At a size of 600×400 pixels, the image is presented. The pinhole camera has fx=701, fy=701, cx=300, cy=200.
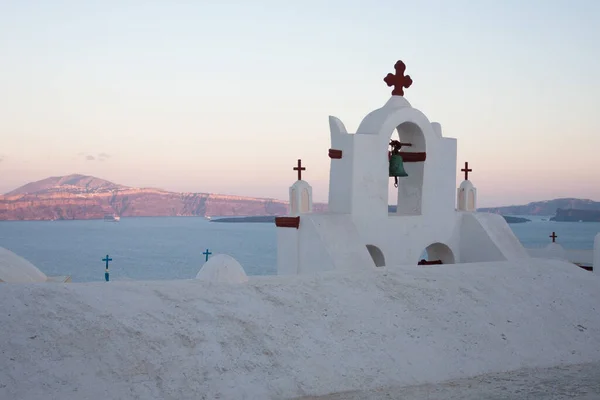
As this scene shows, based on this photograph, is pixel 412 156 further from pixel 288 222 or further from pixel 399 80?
pixel 288 222

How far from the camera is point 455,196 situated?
14641 millimetres

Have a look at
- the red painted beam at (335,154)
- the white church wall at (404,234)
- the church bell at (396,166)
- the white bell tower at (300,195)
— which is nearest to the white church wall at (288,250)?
the white bell tower at (300,195)

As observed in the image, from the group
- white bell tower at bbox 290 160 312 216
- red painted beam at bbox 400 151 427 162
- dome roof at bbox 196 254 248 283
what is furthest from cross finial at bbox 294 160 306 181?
dome roof at bbox 196 254 248 283

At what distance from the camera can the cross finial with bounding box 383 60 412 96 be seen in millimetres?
13711

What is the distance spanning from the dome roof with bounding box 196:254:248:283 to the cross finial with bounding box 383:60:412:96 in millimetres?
5778

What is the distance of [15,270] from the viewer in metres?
9.11

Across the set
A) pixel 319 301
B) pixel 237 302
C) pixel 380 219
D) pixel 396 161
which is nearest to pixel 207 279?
pixel 237 302

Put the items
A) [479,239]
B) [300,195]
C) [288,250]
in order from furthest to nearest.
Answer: [479,239] < [300,195] < [288,250]

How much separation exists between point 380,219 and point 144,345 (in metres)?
6.58

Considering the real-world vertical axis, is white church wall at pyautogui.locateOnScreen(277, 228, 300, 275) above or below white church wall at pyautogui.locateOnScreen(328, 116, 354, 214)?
below

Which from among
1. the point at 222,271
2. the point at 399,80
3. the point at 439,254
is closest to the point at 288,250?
the point at 222,271

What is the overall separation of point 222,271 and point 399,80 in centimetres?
614

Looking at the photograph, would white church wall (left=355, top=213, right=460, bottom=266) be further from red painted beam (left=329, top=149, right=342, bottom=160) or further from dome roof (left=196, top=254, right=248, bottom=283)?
dome roof (left=196, top=254, right=248, bottom=283)

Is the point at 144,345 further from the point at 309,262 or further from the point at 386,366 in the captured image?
the point at 309,262
